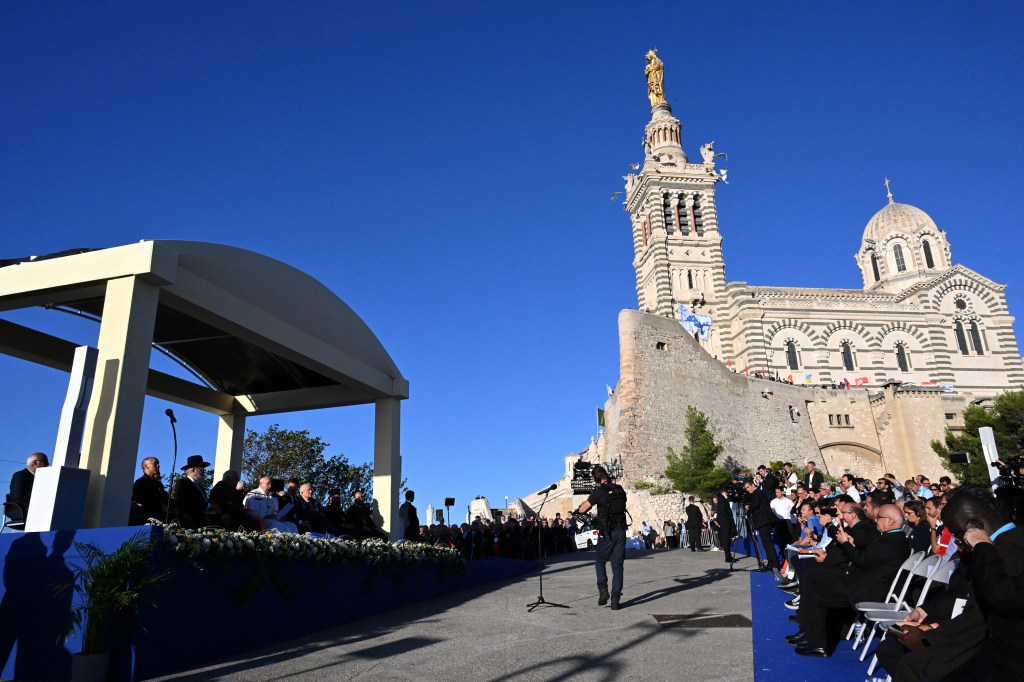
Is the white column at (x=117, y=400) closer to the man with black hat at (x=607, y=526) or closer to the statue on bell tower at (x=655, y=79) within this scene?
the man with black hat at (x=607, y=526)

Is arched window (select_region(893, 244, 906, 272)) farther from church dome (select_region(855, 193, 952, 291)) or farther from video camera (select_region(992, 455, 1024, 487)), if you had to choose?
video camera (select_region(992, 455, 1024, 487))

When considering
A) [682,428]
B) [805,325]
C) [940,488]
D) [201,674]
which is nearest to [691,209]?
[805,325]

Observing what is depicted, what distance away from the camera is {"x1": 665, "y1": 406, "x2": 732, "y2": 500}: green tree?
31.0m

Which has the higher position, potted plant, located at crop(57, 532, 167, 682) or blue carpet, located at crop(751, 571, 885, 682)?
potted plant, located at crop(57, 532, 167, 682)

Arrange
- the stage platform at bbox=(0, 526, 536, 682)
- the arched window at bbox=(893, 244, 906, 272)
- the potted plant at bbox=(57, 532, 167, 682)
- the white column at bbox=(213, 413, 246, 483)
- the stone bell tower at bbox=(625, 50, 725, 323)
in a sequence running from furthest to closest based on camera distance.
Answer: the arched window at bbox=(893, 244, 906, 272) < the stone bell tower at bbox=(625, 50, 725, 323) < the white column at bbox=(213, 413, 246, 483) < the stage platform at bbox=(0, 526, 536, 682) < the potted plant at bbox=(57, 532, 167, 682)

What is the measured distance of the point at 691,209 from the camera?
51.8m

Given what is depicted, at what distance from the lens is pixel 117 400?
24.5 ft

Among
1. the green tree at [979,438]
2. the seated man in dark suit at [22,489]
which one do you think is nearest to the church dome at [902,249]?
the green tree at [979,438]

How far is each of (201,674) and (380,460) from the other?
22.0ft

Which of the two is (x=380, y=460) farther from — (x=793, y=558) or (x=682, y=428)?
(x=682, y=428)

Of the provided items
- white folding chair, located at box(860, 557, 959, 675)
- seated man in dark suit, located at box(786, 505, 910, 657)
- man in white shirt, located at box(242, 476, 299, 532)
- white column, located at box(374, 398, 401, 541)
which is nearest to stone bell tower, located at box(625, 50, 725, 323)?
white column, located at box(374, 398, 401, 541)

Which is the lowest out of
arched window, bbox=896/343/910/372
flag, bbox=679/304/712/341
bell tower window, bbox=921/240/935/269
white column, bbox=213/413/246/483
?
white column, bbox=213/413/246/483

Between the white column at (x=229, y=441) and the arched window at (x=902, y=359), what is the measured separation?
148 ft

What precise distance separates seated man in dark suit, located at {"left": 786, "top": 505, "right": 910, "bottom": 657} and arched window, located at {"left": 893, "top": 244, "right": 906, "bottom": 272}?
53.9m
